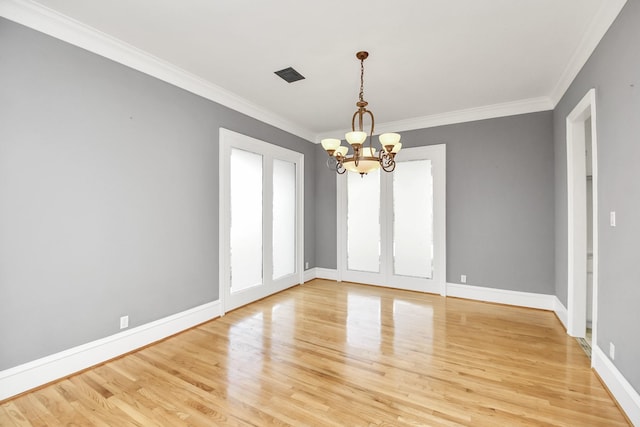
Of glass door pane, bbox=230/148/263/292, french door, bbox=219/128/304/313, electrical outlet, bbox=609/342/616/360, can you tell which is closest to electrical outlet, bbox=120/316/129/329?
french door, bbox=219/128/304/313

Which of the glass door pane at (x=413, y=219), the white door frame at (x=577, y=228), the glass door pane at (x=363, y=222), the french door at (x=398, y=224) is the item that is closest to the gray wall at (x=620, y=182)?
the white door frame at (x=577, y=228)

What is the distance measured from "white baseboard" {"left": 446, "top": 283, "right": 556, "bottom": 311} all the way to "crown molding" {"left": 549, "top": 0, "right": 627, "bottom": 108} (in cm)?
269

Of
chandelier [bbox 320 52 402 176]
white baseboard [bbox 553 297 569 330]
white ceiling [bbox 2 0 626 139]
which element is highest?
white ceiling [bbox 2 0 626 139]

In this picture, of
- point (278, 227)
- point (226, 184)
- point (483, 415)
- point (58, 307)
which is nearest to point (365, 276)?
point (278, 227)

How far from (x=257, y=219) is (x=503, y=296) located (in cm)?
383

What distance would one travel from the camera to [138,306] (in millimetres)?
2895

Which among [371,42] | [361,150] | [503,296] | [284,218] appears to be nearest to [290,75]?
[371,42]

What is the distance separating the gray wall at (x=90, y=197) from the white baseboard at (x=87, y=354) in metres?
0.07

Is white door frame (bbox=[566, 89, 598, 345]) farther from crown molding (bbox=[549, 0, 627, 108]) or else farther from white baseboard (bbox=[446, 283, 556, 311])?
white baseboard (bbox=[446, 283, 556, 311])

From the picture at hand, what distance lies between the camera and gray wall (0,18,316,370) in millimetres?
2148

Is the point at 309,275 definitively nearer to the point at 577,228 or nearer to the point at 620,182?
the point at 577,228

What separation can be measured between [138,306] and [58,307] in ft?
2.11

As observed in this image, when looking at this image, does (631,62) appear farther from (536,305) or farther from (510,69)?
(536,305)

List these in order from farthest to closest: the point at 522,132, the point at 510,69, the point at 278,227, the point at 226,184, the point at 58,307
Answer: the point at 278,227
the point at 522,132
the point at 226,184
the point at 510,69
the point at 58,307
